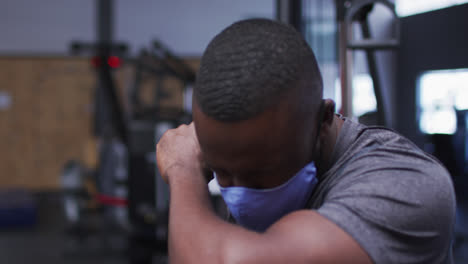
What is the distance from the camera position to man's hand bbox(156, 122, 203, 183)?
810 mm

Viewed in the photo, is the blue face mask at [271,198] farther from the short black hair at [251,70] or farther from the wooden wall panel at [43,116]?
the wooden wall panel at [43,116]

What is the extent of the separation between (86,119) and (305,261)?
787 cm

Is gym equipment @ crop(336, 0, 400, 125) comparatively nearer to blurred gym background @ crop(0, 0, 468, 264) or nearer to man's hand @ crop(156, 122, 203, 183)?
blurred gym background @ crop(0, 0, 468, 264)

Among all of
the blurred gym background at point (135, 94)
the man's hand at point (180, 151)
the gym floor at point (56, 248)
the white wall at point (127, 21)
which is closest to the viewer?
the man's hand at point (180, 151)

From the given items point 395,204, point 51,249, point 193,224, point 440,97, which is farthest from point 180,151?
point 440,97

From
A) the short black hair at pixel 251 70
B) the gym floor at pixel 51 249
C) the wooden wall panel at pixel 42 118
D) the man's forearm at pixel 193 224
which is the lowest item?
the gym floor at pixel 51 249

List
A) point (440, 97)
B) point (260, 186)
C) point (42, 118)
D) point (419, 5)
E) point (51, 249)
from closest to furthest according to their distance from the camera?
point (260, 186) < point (419, 5) < point (51, 249) < point (440, 97) < point (42, 118)

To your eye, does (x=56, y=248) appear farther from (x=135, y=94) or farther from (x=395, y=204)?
(x=395, y=204)

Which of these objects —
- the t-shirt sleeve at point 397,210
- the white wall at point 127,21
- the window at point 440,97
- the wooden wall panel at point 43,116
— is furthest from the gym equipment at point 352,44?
the white wall at point 127,21

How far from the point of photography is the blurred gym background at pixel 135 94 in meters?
2.49

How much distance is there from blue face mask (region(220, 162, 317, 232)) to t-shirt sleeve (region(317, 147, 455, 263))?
0.19ft

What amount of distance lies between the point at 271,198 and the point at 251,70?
0.70 ft

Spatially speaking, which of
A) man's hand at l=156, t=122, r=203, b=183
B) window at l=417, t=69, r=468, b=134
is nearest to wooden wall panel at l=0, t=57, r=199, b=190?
window at l=417, t=69, r=468, b=134

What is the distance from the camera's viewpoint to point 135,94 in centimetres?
416
